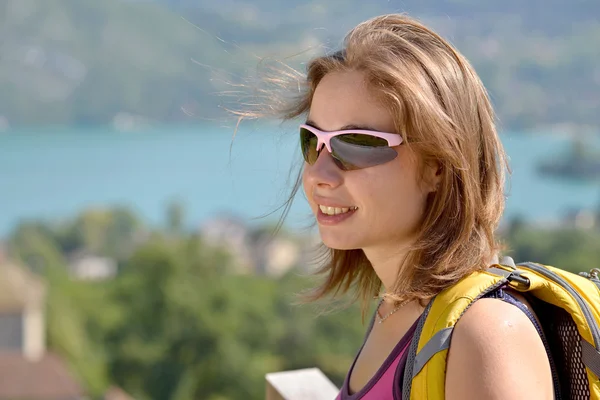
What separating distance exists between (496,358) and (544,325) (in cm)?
21

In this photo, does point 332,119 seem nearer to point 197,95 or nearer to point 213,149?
point 197,95

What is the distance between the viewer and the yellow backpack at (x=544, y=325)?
3.81 ft

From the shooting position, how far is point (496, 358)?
1.11m

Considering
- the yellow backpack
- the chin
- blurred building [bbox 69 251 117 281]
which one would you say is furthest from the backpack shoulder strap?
blurred building [bbox 69 251 117 281]

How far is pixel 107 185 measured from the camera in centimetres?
9056

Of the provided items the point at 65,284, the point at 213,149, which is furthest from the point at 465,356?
the point at 213,149

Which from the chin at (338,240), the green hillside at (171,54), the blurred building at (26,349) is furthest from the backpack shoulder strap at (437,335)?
the green hillside at (171,54)

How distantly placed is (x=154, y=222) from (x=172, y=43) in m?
28.5

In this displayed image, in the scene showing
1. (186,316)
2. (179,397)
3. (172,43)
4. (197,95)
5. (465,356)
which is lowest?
(179,397)

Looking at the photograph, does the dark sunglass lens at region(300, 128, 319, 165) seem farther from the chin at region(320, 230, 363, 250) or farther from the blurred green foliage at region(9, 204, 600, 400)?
the blurred green foliage at region(9, 204, 600, 400)

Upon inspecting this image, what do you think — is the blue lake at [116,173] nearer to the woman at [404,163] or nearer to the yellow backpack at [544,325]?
the woman at [404,163]

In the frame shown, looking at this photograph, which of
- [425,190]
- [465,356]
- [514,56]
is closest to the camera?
[465,356]

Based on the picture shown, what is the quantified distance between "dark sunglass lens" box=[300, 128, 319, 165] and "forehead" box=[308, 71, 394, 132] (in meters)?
0.04

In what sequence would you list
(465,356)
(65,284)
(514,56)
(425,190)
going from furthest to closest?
(514,56), (65,284), (425,190), (465,356)
